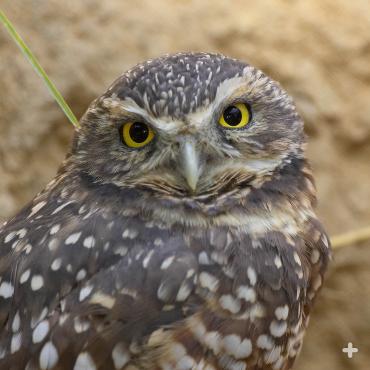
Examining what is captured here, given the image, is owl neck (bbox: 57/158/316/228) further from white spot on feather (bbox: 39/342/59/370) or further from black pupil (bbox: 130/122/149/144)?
white spot on feather (bbox: 39/342/59/370)

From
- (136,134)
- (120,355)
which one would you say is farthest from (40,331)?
(136,134)

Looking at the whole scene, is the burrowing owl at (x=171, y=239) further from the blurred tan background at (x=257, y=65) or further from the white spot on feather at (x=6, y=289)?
the blurred tan background at (x=257, y=65)

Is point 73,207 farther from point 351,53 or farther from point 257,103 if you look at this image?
point 351,53

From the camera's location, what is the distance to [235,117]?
208cm

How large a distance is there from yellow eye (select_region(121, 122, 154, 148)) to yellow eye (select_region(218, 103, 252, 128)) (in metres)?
0.18

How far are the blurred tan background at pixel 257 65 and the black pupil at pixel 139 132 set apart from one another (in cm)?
133

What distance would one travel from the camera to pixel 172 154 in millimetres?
2027

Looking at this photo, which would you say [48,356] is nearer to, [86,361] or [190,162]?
[86,361]

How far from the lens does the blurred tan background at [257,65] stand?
3.38 m

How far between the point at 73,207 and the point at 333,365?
5.88 feet

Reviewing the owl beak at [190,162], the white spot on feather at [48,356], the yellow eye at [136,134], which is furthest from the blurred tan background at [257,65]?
the white spot on feather at [48,356]

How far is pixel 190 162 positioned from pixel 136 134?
0.17m

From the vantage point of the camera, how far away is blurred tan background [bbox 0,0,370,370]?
133 inches

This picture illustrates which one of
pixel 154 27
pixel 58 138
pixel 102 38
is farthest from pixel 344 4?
pixel 58 138
